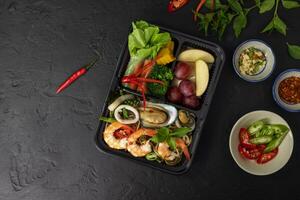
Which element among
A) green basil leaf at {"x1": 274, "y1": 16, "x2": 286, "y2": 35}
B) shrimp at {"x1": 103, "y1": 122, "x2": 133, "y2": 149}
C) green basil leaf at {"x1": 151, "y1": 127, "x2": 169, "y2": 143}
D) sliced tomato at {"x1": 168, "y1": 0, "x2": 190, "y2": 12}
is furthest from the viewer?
sliced tomato at {"x1": 168, "y1": 0, "x2": 190, "y2": 12}

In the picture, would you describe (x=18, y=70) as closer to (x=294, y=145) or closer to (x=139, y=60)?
(x=139, y=60)

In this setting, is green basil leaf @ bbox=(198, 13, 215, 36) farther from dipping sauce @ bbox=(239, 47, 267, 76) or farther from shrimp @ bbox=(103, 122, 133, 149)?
shrimp @ bbox=(103, 122, 133, 149)

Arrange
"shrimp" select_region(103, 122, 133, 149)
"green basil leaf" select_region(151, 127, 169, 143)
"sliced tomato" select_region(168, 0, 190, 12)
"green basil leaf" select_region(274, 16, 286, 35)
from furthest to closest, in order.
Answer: "sliced tomato" select_region(168, 0, 190, 12), "green basil leaf" select_region(274, 16, 286, 35), "shrimp" select_region(103, 122, 133, 149), "green basil leaf" select_region(151, 127, 169, 143)

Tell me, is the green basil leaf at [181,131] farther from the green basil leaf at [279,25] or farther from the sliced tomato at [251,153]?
the green basil leaf at [279,25]

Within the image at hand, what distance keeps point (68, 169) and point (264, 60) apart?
146 centimetres

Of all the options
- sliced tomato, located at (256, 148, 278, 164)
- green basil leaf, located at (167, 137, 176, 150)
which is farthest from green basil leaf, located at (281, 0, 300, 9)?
green basil leaf, located at (167, 137, 176, 150)

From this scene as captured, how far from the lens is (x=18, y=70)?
9.80 feet

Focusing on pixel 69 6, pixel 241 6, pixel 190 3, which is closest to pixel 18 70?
pixel 69 6

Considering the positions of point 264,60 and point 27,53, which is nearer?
point 264,60

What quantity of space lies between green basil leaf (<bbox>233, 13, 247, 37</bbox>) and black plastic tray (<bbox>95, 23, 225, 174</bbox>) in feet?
0.63

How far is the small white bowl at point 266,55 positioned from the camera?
275 centimetres

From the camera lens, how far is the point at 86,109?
2.91 meters

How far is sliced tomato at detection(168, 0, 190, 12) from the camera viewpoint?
2877 millimetres

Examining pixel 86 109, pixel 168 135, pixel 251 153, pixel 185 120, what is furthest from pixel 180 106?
pixel 86 109
